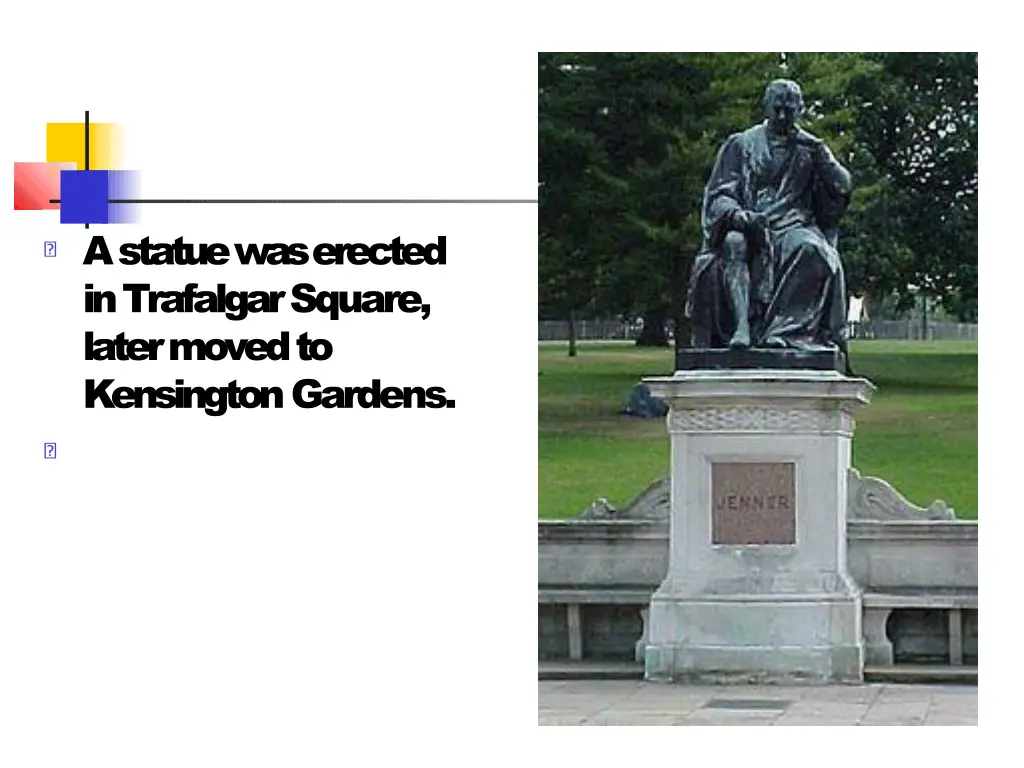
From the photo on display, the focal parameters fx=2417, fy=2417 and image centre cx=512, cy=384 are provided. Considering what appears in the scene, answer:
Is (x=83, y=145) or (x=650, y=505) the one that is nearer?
(x=83, y=145)

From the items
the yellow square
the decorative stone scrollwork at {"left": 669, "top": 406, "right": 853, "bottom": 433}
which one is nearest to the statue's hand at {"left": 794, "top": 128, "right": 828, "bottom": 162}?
the decorative stone scrollwork at {"left": 669, "top": 406, "right": 853, "bottom": 433}

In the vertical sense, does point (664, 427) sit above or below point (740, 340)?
below

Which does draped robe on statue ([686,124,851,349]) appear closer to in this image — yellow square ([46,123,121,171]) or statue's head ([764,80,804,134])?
statue's head ([764,80,804,134])

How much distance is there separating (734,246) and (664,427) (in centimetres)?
1546

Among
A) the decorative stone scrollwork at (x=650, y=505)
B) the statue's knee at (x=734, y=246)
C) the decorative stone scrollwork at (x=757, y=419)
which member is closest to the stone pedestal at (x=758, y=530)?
the decorative stone scrollwork at (x=757, y=419)

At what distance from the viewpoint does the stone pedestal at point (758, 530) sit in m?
16.3

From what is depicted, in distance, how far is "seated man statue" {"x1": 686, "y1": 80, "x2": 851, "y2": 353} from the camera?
1667cm

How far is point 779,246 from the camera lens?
1680cm

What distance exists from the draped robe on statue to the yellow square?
16.6ft

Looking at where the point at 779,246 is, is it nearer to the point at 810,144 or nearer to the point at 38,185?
the point at 810,144

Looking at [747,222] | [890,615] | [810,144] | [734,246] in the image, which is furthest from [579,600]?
[810,144]

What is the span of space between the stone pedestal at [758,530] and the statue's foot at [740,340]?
21 centimetres

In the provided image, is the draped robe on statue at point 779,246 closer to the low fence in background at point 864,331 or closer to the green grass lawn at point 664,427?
the green grass lawn at point 664,427

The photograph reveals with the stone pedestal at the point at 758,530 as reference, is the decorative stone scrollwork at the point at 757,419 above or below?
above
